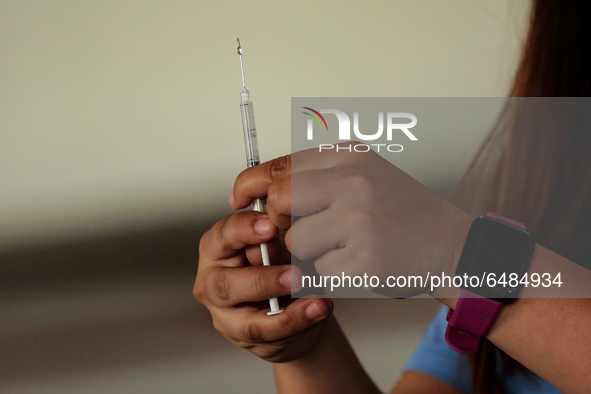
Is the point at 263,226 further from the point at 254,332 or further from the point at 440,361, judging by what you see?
the point at 440,361

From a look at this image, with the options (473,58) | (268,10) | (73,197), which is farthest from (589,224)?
(73,197)

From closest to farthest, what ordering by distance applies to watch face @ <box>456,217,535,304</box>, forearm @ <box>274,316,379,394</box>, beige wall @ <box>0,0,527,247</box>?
watch face @ <box>456,217,535,304</box>
forearm @ <box>274,316,379,394</box>
beige wall @ <box>0,0,527,247</box>

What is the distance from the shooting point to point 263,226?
369 mm

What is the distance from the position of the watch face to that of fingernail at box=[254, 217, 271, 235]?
0.48 feet

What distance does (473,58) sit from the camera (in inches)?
38.2

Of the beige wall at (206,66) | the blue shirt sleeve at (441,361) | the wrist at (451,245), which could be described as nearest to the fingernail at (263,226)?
the wrist at (451,245)

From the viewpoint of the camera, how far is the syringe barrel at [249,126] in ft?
1.32

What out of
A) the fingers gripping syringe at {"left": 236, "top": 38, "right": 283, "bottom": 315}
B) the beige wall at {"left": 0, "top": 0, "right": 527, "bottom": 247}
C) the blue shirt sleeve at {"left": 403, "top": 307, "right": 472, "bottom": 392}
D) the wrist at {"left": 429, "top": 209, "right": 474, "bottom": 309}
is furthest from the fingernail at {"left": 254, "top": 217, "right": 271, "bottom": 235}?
the beige wall at {"left": 0, "top": 0, "right": 527, "bottom": 247}

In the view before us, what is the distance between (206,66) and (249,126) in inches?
21.7

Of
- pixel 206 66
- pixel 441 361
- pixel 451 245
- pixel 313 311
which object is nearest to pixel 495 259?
pixel 451 245

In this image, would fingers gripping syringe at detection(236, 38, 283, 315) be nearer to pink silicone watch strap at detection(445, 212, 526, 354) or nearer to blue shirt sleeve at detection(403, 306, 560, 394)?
pink silicone watch strap at detection(445, 212, 526, 354)

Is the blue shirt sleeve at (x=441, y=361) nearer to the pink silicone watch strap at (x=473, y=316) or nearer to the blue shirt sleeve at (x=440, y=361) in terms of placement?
the blue shirt sleeve at (x=440, y=361)

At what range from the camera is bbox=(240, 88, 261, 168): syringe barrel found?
40 cm

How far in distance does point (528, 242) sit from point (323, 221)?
14cm
